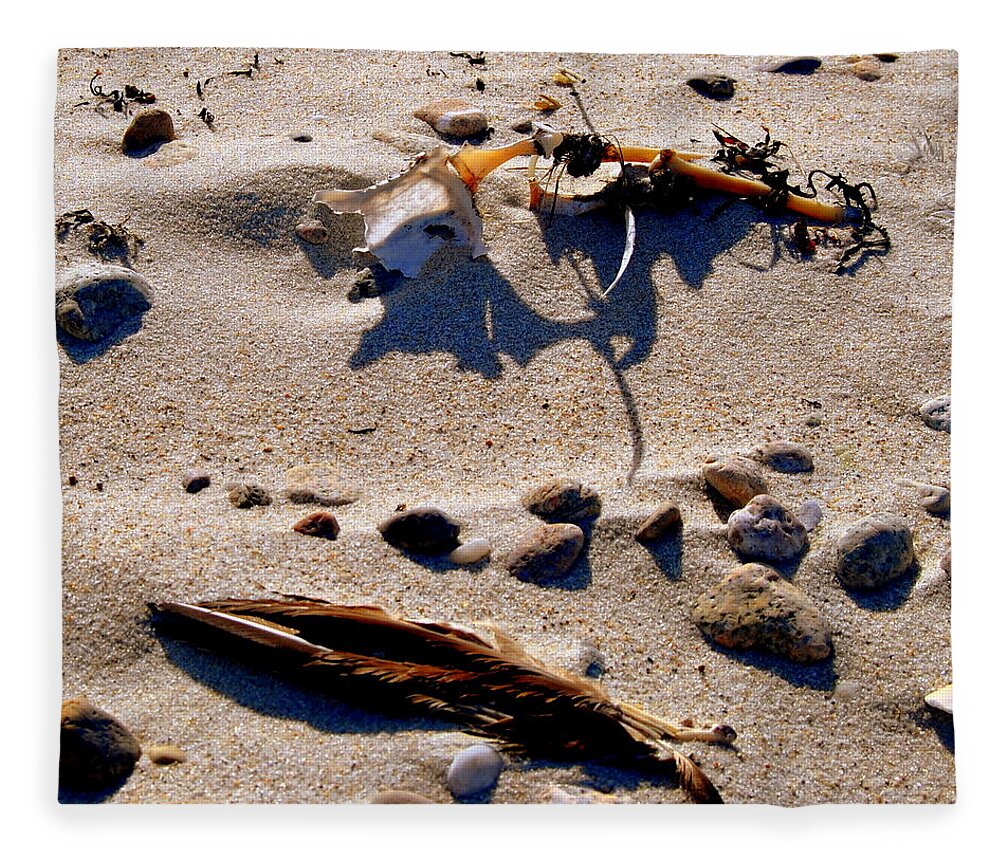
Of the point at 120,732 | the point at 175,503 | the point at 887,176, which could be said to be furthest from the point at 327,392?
the point at 887,176

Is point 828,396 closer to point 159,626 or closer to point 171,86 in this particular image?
point 159,626

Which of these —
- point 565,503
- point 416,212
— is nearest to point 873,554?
point 565,503

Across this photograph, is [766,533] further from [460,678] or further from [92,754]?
[92,754]

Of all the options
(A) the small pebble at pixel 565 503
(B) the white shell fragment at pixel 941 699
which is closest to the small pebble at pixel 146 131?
(A) the small pebble at pixel 565 503

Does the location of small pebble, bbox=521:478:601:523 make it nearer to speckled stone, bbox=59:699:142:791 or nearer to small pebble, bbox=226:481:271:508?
small pebble, bbox=226:481:271:508

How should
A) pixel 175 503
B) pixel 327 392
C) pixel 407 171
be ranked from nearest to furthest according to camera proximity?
pixel 175 503, pixel 327 392, pixel 407 171
